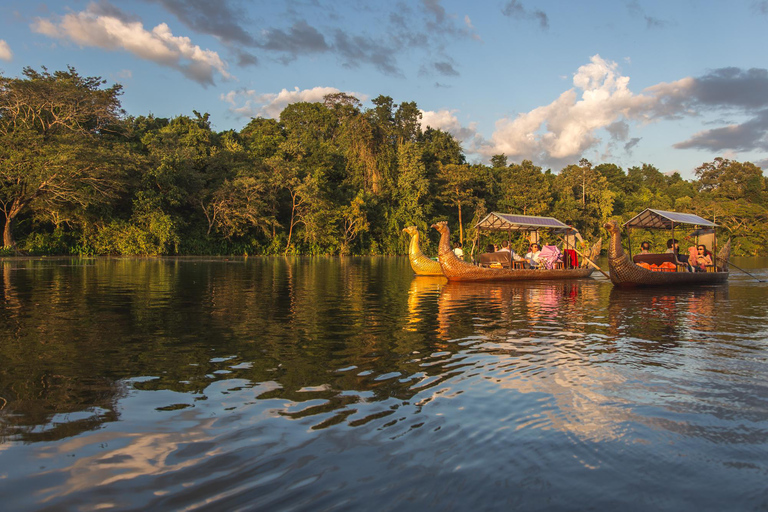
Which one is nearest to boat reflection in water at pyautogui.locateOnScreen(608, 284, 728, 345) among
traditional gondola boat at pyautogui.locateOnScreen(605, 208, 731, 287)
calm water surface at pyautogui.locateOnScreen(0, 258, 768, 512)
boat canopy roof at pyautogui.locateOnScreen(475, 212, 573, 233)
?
calm water surface at pyautogui.locateOnScreen(0, 258, 768, 512)

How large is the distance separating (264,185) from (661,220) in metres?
29.8

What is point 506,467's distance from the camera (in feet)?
10.2

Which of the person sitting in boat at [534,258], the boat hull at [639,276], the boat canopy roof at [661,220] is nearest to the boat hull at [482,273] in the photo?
the person sitting in boat at [534,258]

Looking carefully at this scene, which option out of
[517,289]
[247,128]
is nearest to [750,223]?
[517,289]

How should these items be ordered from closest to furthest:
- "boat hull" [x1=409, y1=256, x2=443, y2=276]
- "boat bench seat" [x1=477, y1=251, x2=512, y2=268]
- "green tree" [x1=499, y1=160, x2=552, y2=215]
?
"boat bench seat" [x1=477, y1=251, x2=512, y2=268], "boat hull" [x1=409, y1=256, x2=443, y2=276], "green tree" [x1=499, y1=160, x2=552, y2=215]

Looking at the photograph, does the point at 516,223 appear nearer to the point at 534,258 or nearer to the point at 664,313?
the point at 534,258

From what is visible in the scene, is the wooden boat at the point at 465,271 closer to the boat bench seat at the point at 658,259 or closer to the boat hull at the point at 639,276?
the boat hull at the point at 639,276

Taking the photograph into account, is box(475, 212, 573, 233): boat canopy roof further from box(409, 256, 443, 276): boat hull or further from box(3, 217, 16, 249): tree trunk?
box(3, 217, 16, 249): tree trunk

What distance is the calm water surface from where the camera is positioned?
→ 281 centimetres

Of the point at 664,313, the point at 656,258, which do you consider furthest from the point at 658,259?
the point at 664,313

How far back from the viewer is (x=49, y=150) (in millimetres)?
29438

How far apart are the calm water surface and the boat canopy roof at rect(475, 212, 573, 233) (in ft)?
34.8

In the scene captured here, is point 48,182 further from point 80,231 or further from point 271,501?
point 271,501

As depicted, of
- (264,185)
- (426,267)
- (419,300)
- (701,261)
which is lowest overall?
(419,300)
